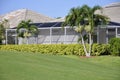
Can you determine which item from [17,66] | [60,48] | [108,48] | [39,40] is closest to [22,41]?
[39,40]

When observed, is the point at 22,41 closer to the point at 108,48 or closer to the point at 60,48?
the point at 60,48

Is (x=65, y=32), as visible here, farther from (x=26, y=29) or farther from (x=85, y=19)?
(x=26, y=29)

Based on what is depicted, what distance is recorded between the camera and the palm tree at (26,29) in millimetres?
36416

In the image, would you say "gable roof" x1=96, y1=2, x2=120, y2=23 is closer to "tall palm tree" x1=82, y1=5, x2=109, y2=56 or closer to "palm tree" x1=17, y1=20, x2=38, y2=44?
"palm tree" x1=17, y1=20, x2=38, y2=44

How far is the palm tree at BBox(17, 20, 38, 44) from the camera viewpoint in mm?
36416

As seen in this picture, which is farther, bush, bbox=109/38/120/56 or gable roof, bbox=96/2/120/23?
gable roof, bbox=96/2/120/23

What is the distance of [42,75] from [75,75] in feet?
4.61

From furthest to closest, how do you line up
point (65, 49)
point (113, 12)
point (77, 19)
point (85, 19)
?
point (113, 12) → point (65, 49) → point (85, 19) → point (77, 19)

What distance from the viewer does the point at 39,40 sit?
39625 mm

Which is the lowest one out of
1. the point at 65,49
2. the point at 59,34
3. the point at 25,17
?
the point at 65,49

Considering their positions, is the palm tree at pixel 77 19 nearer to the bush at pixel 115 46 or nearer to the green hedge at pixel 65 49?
the green hedge at pixel 65 49

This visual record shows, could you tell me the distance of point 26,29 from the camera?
37.3m

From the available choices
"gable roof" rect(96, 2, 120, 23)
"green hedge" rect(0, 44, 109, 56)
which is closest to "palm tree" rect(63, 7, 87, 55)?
"green hedge" rect(0, 44, 109, 56)

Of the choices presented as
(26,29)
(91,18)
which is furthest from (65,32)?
(26,29)
